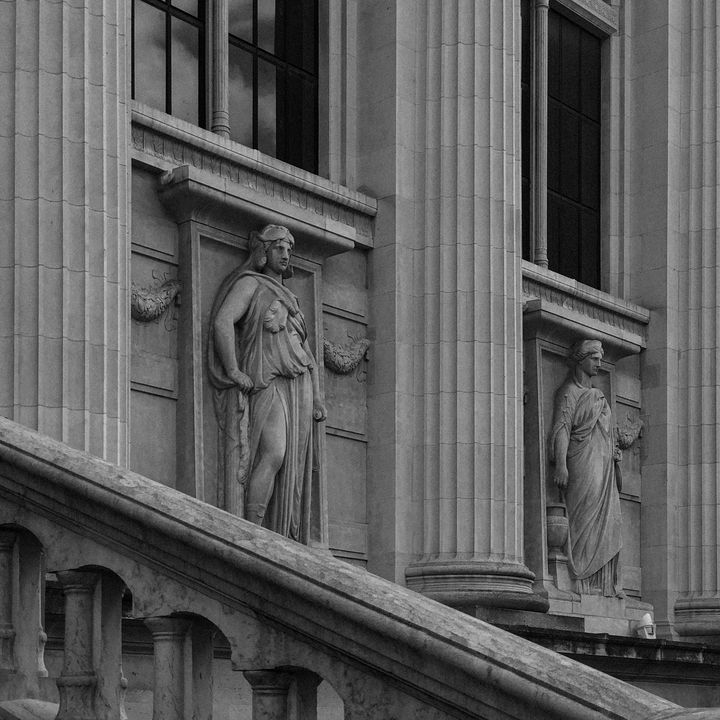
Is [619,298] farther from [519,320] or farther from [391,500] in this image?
[391,500]

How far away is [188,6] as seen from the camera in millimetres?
15719

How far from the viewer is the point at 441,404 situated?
16.3 m

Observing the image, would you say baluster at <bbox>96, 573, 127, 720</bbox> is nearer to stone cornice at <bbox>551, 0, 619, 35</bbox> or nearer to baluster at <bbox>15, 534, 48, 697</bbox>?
baluster at <bbox>15, 534, 48, 697</bbox>

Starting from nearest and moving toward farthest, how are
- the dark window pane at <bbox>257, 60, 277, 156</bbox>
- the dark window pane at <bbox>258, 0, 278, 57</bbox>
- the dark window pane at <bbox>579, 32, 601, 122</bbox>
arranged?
the dark window pane at <bbox>257, 60, 277, 156</bbox>, the dark window pane at <bbox>258, 0, 278, 57</bbox>, the dark window pane at <bbox>579, 32, 601, 122</bbox>

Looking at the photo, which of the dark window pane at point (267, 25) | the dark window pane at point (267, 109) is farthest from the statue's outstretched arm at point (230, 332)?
the dark window pane at point (267, 25)

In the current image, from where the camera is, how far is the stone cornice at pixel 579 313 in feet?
60.5

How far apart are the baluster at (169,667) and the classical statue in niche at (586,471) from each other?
544 inches

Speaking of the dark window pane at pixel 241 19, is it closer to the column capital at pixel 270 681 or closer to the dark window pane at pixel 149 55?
the dark window pane at pixel 149 55

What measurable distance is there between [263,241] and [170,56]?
211 cm

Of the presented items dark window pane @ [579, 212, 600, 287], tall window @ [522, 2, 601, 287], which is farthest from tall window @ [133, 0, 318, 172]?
dark window pane @ [579, 212, 600, 287]

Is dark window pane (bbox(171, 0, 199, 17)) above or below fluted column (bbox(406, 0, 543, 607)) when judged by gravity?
above

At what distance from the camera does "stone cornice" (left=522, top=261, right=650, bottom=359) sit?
18.4 meters

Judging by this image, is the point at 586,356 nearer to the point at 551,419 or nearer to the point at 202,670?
the point at 551,419

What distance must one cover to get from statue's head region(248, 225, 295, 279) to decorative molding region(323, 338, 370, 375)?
132cm
